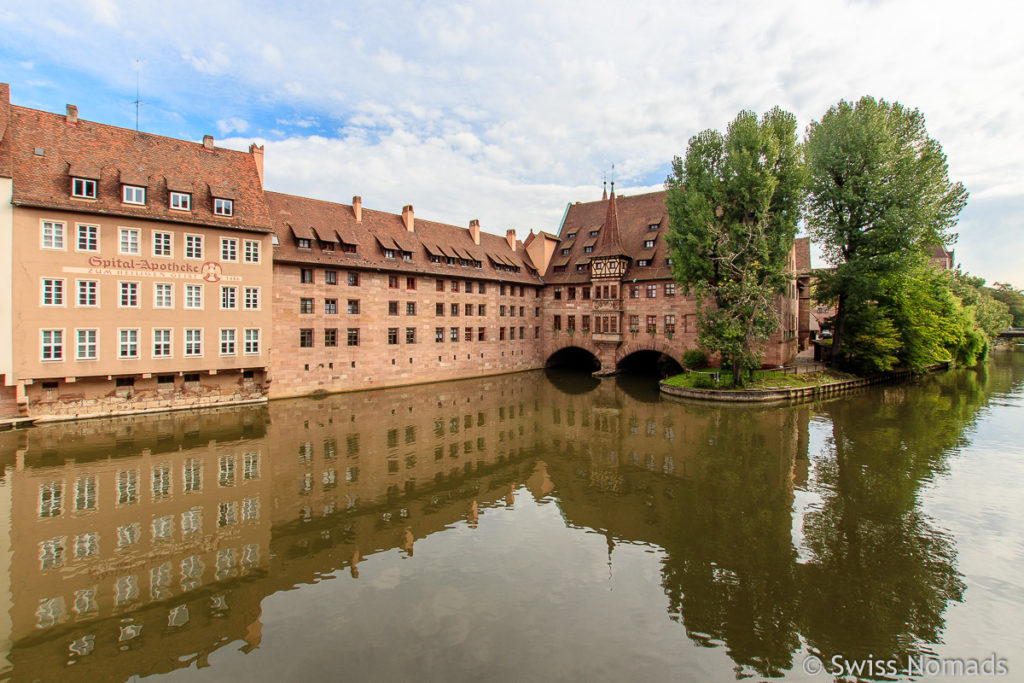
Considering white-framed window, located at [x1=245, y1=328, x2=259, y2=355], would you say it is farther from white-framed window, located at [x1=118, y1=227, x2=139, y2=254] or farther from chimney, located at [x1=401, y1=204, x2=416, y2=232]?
chimney, located at [x1=401, y1=204, x2=416, y2=232]

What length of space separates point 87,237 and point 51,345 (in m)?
5.11

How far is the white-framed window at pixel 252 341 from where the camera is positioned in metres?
28.6

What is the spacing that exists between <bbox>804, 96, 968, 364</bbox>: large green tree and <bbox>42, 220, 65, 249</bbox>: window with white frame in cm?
4180

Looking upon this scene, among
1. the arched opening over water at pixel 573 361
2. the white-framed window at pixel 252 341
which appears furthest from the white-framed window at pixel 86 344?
the arched opening over water at pixel 573 361

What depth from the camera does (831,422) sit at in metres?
26.0

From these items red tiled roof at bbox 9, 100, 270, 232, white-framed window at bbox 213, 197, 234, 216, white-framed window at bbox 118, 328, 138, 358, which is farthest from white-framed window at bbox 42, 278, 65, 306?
white-framed window at bbox 213, 197, 234, 216

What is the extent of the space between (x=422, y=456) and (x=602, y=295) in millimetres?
27685

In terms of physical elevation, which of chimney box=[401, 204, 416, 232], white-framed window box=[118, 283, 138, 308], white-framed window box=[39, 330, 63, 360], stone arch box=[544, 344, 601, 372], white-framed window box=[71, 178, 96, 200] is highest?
chimney box=[401, 204, 416, 232]

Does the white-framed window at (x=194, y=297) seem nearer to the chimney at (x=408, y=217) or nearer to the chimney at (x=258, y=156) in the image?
the chimney at (x=258, y=156)

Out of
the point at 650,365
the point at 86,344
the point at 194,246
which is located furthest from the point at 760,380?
the point at 86,344

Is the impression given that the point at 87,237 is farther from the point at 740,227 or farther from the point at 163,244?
the point at 740,227

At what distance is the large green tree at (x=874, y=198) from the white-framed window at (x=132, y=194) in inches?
1532

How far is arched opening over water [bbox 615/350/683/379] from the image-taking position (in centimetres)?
4403

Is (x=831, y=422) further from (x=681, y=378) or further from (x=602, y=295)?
(x=602, y=295)
